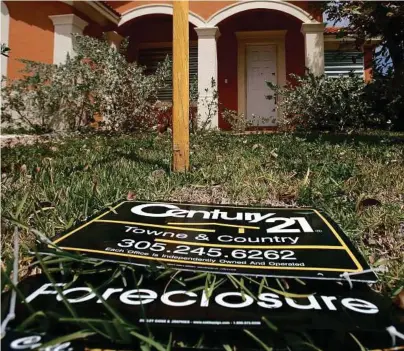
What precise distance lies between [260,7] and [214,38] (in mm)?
1473

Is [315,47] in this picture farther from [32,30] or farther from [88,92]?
[32,30]

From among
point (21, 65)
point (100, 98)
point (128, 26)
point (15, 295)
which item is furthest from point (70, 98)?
point (15, 295)

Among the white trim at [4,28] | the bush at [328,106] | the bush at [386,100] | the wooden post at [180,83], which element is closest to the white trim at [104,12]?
the white trim at [4,28]

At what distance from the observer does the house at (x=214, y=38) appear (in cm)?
A: 934

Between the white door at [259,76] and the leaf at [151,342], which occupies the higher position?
the white door at [259,76]

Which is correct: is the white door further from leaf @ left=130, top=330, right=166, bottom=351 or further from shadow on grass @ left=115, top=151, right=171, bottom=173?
leaf @ left=130, top=330, right=166, bottom=351

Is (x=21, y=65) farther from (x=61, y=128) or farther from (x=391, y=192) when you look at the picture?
(x=391, y=192)

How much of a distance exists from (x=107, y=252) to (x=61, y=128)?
24.3ft

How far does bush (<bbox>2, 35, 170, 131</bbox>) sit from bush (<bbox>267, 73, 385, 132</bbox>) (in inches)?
116

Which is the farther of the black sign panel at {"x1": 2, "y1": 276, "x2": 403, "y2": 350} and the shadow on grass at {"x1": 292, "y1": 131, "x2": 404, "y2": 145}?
the shadow on grass at {"x1": 292, "y1": 131, "x2": 404, "y2": 145}

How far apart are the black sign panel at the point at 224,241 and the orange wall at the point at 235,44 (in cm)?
1029

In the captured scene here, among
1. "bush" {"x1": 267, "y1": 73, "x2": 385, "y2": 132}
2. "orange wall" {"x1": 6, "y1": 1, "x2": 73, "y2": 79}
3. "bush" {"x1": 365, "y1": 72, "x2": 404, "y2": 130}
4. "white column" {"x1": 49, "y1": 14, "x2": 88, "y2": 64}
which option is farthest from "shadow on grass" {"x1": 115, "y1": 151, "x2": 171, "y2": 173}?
"orange wall" {"x1": 6, "y1": 1, "x2": 73, "y2": 79}

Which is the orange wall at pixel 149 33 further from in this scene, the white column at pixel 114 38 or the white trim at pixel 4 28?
the white trim at pixel 4 28

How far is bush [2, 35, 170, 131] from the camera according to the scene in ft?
24.8
